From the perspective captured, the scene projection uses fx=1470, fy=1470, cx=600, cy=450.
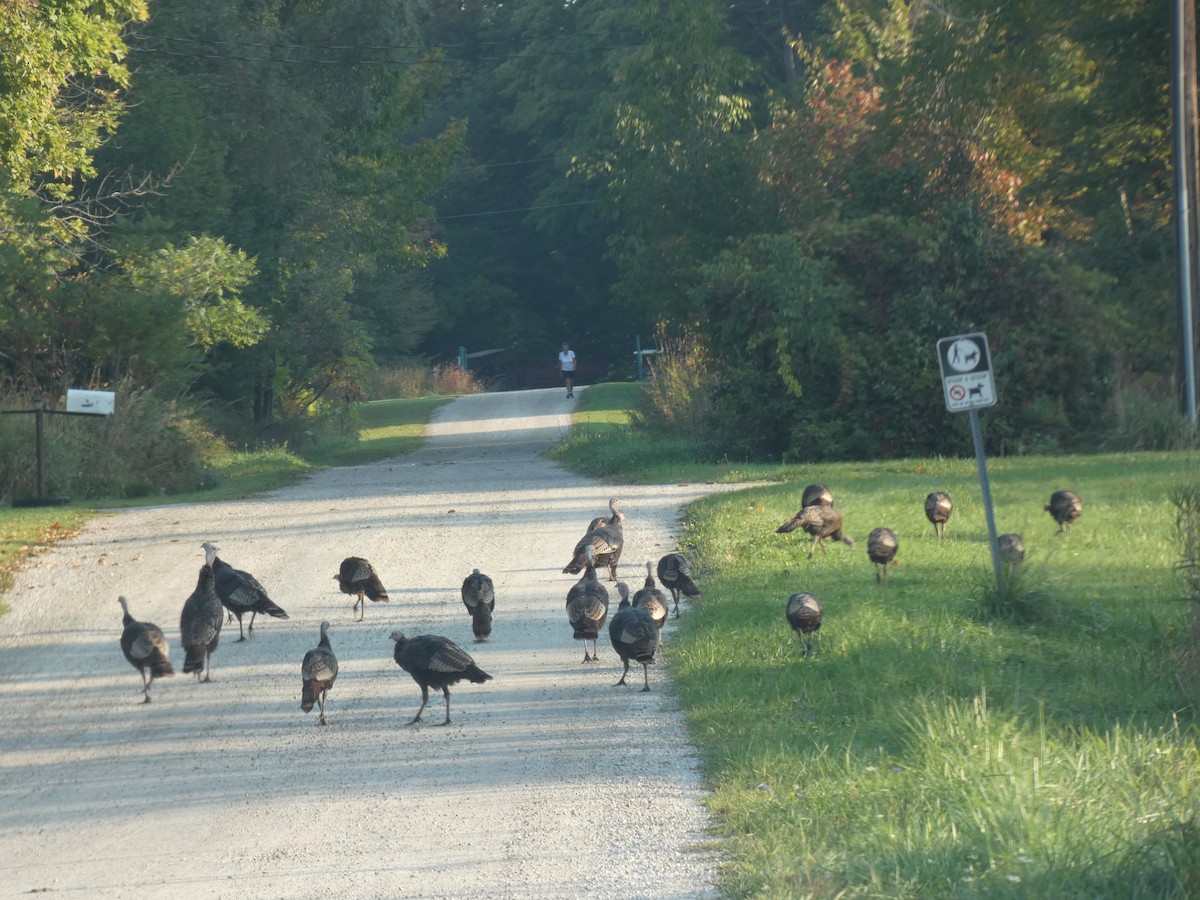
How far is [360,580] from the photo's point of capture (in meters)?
13.4

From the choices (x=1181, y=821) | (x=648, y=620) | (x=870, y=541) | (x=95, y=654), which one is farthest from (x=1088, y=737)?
(x=95, y=654)

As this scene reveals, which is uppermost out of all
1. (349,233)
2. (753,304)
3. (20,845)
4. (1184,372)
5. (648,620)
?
(349,233)

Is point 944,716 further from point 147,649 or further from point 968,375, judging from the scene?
point 147,649

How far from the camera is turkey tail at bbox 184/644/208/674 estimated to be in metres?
11.1

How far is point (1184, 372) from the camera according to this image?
2552 centimetres

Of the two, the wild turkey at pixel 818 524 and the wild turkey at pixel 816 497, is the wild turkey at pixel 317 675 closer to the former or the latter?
the wild turkey at pixel 818 524

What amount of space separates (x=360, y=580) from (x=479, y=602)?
1710mm

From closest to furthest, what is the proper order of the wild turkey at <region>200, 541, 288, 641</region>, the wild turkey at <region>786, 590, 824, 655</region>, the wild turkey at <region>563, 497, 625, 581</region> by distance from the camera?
1. the wild turkey at <region>786, 590, 824, 655</region>
2. the wild turkey at <region>200, 541, 288, 641</region>
3. the wild turkey at <region>563, 497, 625, 581</region>

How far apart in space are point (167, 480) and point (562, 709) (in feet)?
56.5

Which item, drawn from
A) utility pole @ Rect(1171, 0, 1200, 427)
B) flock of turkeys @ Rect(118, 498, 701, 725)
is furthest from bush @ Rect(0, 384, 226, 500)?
utility pole @ Rect(1171, 0, 1200, 427)

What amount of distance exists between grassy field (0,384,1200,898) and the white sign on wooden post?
1.89 meters

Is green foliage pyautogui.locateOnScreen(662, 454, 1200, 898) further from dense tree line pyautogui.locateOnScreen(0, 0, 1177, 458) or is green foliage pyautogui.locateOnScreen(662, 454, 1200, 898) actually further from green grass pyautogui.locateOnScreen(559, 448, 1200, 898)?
dense tree line pyautogui.locateOnScreen(0, 0, 1177, 458)

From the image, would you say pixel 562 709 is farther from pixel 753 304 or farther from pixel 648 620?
pixel 753 304

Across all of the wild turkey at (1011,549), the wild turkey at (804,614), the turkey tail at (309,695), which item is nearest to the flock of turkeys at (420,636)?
the turkey tail at (309,695)
